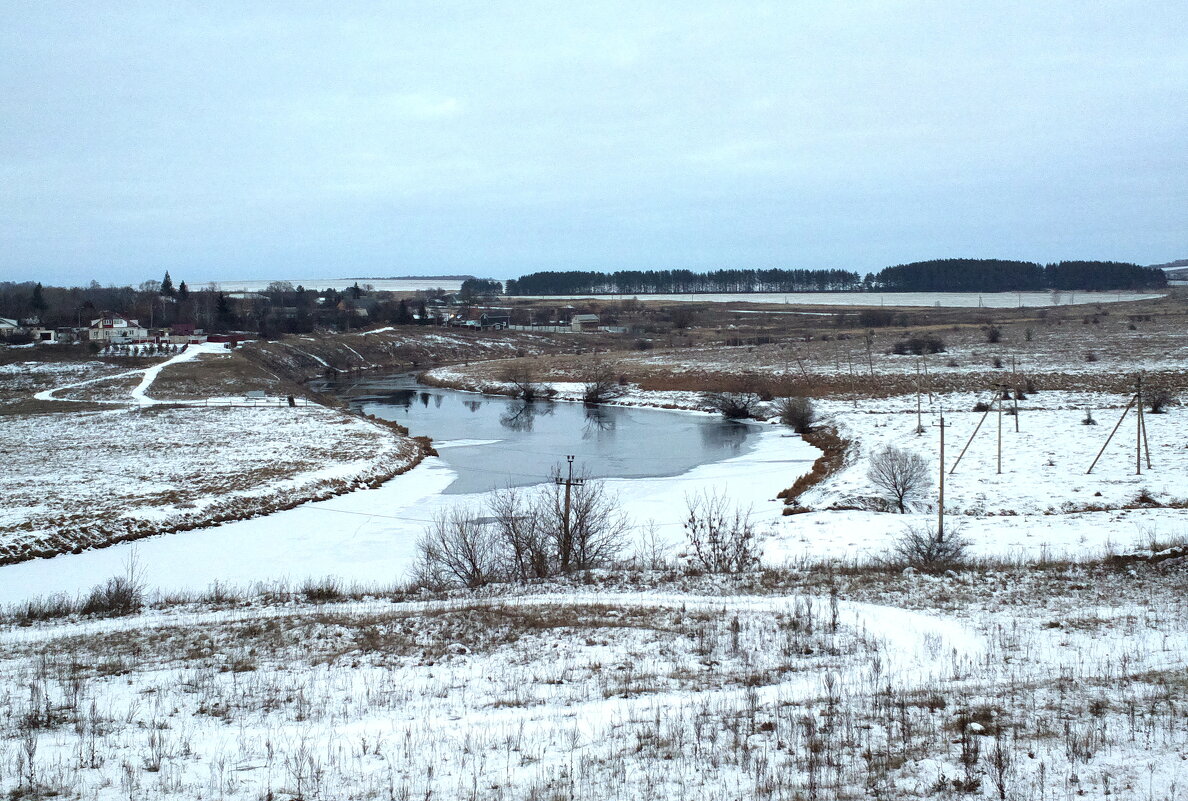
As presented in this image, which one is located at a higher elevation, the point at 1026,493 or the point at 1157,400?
the point at 1157,400

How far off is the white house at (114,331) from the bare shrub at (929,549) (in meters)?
74.9

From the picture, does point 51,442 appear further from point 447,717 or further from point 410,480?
point 447,717

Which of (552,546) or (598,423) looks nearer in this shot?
(552,546)

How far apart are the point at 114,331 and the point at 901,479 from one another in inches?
3038

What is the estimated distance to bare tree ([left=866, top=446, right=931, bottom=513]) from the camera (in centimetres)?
2147

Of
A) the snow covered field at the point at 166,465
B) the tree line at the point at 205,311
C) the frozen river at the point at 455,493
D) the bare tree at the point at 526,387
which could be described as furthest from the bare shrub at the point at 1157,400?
the tree line at the point at 205,311

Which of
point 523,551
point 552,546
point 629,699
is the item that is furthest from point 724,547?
point 629,699

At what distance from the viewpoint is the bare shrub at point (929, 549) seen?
1420 cm

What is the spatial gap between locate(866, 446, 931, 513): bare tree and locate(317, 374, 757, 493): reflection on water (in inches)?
332

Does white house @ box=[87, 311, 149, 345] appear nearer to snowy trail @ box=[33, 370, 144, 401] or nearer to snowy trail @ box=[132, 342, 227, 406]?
snowy trail @ box=[132, 342, 227, 406]

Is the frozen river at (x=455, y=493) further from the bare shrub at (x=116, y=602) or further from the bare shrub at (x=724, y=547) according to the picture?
the bare shrub at (x=116, y=602)

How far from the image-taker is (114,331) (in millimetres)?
76875

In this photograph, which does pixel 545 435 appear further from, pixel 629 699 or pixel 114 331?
pixel 114 331

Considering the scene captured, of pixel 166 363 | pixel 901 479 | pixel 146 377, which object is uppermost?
pixel 166 363
